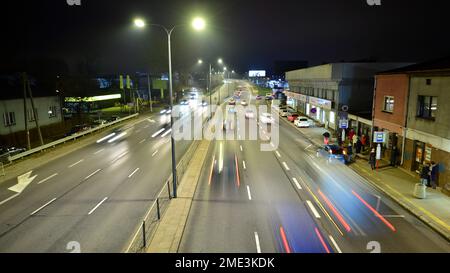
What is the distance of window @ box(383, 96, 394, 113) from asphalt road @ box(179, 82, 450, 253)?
249 inches

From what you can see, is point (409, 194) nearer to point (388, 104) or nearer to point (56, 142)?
point (388, 104)

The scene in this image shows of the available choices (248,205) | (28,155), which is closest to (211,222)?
(248,205)

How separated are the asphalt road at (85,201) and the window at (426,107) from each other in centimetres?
1751

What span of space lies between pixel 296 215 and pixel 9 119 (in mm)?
34978

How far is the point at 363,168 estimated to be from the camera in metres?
21.9

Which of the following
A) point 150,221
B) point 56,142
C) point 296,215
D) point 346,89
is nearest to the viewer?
point 150,221

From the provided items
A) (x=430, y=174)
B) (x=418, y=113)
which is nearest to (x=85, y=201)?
(x=430, y=174)

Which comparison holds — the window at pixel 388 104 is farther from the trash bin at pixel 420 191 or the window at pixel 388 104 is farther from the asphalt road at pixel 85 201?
the asphalt road at pixel 85 201

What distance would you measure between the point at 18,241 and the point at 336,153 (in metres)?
21.7

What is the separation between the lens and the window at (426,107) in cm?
1894

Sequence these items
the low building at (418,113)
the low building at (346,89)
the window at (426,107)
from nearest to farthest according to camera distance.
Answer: the low building at (418,113)
the window at (426,107)
the low building at (346,89)

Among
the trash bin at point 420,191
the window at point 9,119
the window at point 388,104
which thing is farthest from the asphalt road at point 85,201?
the window at point 388,104

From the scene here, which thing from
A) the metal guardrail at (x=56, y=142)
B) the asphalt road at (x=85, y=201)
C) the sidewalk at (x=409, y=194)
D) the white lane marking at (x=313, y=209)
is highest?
the metal guardrail at (x=56, y=142)

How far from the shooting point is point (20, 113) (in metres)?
36.2
